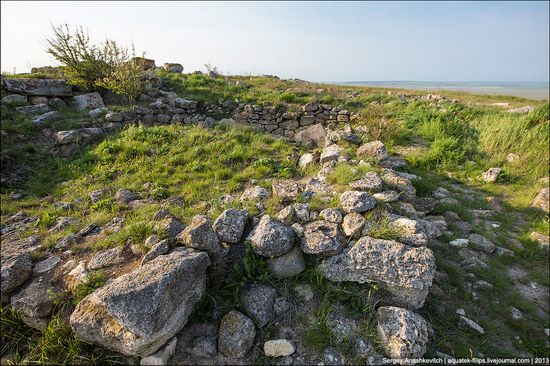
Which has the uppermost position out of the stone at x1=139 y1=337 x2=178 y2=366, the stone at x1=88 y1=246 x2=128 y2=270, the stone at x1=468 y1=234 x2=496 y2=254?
the stone at x1=88 y1=246 x2=128 y2=270

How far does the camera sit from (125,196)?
15.6ft

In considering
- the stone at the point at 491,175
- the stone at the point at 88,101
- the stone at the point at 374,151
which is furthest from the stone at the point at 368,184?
the stone at the point at 88,101

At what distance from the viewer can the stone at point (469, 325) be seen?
3212mm

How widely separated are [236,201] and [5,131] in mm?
5957

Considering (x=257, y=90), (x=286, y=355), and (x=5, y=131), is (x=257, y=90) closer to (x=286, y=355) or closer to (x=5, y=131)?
(x=5, y=131)

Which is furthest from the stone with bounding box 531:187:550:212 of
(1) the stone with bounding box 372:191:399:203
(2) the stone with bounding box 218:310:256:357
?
(2) the stone with bounding box 218:310:256:357

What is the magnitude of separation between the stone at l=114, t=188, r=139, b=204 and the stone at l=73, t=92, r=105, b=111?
5422mm

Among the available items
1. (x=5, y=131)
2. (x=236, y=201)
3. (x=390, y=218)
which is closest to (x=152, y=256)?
(x=236, y=201)

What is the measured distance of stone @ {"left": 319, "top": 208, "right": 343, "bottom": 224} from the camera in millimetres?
3701

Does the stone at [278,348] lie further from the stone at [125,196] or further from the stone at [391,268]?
the stone at [125,196]

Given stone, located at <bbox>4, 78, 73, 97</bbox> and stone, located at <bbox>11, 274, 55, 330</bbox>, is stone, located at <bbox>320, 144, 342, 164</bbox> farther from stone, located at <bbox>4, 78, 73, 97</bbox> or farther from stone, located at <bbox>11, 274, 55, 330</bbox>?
stone, located at <bbox>4, 78, 73, 97</bbox>

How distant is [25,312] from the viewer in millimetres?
2926

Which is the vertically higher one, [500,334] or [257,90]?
[257,90]

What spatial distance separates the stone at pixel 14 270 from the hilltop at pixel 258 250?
0.7 inches
